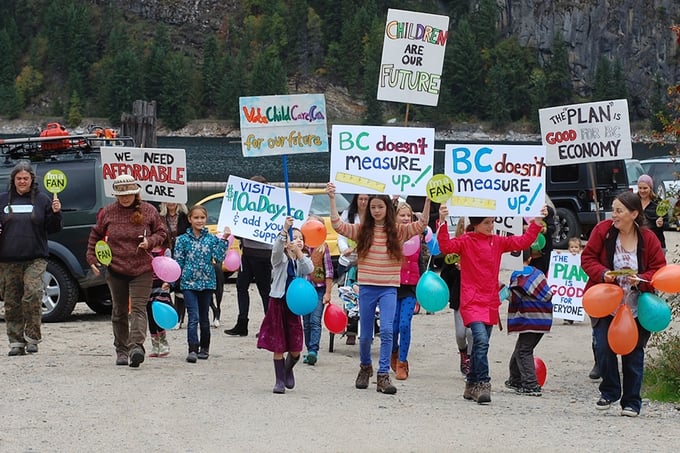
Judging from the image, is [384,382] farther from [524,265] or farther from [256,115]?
[256,115]

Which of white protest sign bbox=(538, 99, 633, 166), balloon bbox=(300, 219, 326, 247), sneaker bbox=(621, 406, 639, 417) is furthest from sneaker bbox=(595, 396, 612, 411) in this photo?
white protest sign bbox=(538, 99, 633, 166)

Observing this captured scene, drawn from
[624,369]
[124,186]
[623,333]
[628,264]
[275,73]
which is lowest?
[624,369]

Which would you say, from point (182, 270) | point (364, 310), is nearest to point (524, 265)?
point (364, 310)

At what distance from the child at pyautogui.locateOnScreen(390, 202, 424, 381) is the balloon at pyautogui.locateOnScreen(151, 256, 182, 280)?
2007 mm

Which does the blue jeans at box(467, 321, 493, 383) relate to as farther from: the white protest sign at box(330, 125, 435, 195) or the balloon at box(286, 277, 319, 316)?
the white protest sign at box(330, 125, 435, 195)

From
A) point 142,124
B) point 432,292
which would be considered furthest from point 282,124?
point 142,124

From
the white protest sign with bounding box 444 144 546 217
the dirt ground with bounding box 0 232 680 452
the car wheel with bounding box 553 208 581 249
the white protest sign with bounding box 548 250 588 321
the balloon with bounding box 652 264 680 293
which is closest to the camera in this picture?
the dirt ground with bounding box 0 232 680 452

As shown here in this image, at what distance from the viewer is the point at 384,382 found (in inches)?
A: 376

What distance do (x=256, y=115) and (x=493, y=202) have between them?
2555 mm

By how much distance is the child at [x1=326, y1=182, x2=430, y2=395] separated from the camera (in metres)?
9.63

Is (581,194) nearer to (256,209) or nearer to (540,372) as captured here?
(256,209)

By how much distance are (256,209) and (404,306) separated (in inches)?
63.5

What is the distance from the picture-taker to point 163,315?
11266mm

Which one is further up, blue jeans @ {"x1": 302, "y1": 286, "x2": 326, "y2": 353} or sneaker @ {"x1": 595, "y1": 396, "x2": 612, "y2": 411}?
blue jeans @ {"x1": 302, "y1": 286, "x2": 326, "y2": 353}
